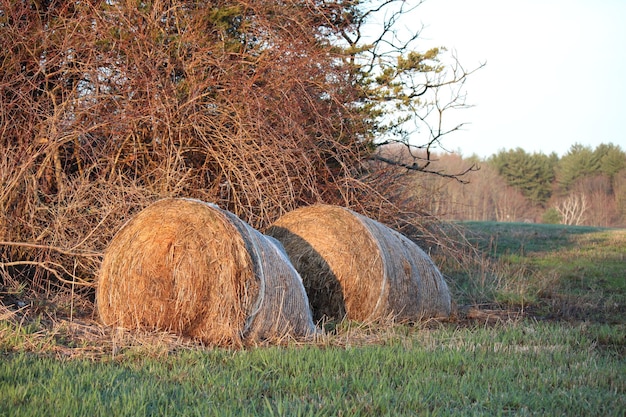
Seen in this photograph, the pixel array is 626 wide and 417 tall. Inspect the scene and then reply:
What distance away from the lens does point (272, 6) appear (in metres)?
10.2

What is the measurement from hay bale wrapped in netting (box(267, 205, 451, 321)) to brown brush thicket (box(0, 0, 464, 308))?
851 mm

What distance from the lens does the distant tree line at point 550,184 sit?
61781 mm

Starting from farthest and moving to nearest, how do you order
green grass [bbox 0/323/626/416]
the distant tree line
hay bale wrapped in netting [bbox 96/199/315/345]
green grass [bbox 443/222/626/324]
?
the distant tree line < green grass [bbox 443/222/626/324] < hay bale wrapped in netting [bbox 96/199/315/345] < green grass [bbox 0/323/626/416]

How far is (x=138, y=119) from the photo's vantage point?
28.1 feet

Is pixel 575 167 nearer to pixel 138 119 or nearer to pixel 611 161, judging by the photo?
pixel 611 161

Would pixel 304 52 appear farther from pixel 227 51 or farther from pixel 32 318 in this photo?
pixel 32 318

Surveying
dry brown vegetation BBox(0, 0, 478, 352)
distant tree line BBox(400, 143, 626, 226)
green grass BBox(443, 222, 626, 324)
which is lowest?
green grass BBox(443, 222, 626, 324)

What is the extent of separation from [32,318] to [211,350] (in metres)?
2.13

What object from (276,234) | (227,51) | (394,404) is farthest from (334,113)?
(394,404)

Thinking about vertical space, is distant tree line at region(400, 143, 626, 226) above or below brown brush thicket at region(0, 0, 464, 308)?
above

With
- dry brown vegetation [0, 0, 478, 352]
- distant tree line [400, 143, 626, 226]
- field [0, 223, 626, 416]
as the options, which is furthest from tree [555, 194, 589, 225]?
field [0, 223, 626, 416]

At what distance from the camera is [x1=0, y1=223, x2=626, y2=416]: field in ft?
13.6

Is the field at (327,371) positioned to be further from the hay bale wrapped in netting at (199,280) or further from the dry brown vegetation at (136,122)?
the dry brown vegetation at (136,122)

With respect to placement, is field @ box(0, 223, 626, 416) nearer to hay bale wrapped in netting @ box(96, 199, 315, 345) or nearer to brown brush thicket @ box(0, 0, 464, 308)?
hay bale wrapped in netting @ box(96, 199, 315, 345)
